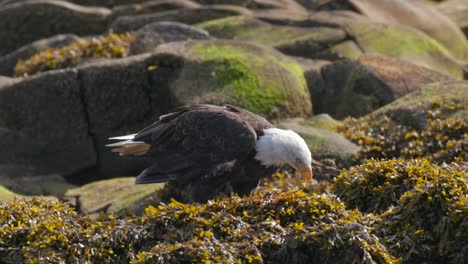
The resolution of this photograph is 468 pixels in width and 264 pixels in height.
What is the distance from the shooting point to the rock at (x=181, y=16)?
15438mm

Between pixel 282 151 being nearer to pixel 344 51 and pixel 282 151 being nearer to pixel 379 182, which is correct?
pixel 379 182

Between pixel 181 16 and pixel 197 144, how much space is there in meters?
7.84

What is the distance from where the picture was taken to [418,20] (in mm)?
16719

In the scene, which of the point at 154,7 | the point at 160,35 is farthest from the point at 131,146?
the point at 154,7

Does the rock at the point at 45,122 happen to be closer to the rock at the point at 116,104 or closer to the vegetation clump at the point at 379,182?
the rock at the point at 116,104

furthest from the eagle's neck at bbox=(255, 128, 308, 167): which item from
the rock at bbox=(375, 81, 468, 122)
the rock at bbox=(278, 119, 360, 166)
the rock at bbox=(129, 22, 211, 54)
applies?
the rock at bbox=(129, 22, 211, 54)

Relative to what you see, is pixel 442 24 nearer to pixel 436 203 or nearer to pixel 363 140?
pixel 363 140

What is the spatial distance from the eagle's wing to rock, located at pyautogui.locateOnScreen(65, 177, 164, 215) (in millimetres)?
937

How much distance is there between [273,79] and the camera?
11.5 m

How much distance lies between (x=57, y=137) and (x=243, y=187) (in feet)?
12.4

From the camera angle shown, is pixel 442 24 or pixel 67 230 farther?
pixel 442 24

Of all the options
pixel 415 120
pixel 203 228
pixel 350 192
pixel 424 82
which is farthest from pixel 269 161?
pixel 424 82

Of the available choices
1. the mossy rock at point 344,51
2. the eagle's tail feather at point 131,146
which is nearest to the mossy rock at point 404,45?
the mossy rock at point 344,51

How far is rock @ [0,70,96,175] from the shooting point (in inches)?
445
